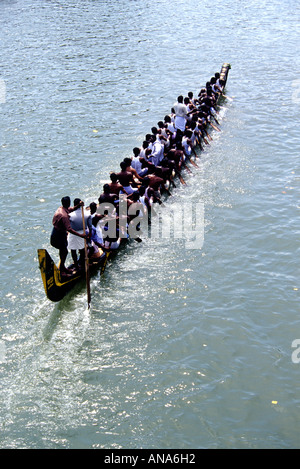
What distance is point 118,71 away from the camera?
102 ft

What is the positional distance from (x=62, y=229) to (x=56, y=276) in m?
1.27

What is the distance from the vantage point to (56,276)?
1321 cm

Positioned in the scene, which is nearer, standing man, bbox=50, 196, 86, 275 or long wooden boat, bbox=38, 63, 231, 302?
long wooden boat, bbox=38, 63, 231, 302

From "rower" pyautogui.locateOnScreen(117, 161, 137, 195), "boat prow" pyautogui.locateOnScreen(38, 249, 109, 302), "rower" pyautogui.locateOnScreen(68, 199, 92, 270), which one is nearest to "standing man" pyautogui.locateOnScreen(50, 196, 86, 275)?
"rower" pyautogui.locateOnScreen(68, 199, 92, 270)

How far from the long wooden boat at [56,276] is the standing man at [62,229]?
319 mm

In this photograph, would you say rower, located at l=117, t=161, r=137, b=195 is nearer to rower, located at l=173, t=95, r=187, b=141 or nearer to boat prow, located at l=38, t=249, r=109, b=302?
boat prow, located at l=38, t=249, r=109, b=302

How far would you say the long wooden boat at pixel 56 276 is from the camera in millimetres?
12578

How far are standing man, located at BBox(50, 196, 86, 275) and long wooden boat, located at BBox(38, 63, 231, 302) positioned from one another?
0.32 metres

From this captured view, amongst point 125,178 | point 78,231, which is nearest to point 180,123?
point 125,178

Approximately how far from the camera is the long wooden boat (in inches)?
495

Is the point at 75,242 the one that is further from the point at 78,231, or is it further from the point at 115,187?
the point at 115,187

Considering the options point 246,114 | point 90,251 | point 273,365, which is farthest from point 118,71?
point 273,365

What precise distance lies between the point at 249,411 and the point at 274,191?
391 inches
